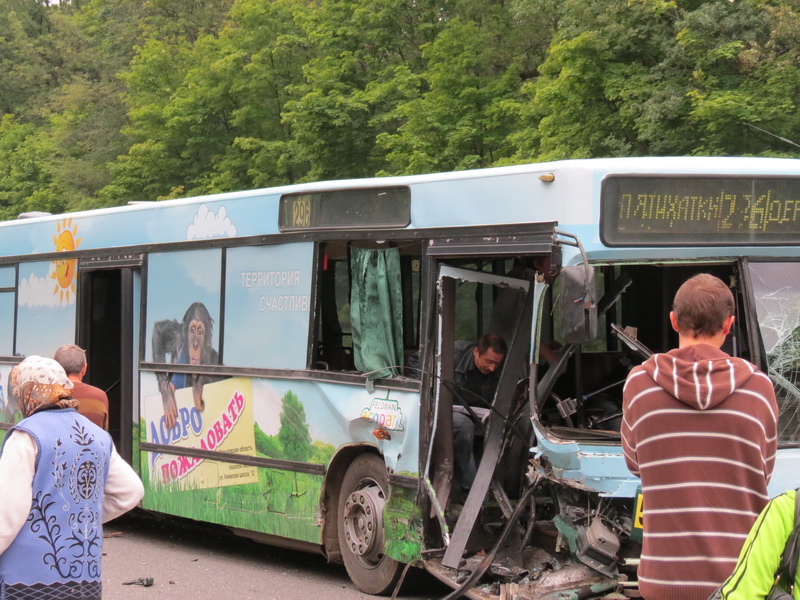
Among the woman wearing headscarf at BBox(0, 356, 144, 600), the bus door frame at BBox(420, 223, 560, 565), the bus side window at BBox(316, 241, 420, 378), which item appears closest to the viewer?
the woman wearing headscarf at BBox(0, 356, 144, 600)

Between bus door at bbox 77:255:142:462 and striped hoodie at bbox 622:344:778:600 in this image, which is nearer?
striped hoodie at bbox 622:344:778:600

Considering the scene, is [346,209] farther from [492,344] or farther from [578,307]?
[578,307]

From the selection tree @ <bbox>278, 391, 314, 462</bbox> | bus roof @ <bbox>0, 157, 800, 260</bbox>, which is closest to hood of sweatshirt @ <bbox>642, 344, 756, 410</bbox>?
bus roof @ <bbox>0, 157, 800, 260</bbox>

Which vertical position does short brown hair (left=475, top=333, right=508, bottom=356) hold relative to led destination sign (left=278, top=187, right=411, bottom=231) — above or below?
below

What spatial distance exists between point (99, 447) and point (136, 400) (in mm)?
6607

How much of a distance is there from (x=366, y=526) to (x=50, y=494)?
13.5 feet

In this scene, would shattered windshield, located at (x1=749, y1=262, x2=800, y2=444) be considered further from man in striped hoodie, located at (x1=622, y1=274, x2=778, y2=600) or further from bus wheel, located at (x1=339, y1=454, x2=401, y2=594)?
man in striped hoodie, located at (x1=622, y1=274, x2=778, y2=600)

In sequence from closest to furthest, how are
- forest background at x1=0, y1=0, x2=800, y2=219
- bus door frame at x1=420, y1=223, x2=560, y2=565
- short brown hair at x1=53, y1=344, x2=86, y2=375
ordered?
bus door frame at x1=420, y1=223, x2=560, y2=565 < short brown hair at x1=53, y1=344, x2=86, y2=375 < forest background at x1=0, y1=0, x2=800, y2=219

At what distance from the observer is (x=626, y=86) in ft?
59.2

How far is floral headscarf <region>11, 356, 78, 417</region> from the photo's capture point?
4559 millimetres

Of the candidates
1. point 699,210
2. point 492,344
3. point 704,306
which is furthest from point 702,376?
point 492,344

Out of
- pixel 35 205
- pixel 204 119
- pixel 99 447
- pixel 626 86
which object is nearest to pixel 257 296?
pixel 99 447

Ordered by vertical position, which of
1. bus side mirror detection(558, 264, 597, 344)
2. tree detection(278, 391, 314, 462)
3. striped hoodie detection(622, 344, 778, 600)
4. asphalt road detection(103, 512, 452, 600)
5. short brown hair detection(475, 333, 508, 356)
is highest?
bus side mirror detection(558, 264, 597, 344)

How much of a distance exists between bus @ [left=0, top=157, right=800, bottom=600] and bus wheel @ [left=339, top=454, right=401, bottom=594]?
2 cm
